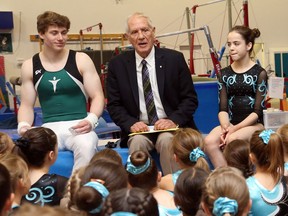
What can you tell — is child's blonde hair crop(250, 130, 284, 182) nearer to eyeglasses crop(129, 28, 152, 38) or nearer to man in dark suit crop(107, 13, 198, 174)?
man in dark suit crop(107, 13, 198, 174)

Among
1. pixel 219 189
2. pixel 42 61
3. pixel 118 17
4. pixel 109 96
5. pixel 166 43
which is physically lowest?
pixel 219 189

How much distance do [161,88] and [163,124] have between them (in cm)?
31

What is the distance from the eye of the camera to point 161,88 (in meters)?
2.76

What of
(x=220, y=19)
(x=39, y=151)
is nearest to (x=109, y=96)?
(x=39, y=151)

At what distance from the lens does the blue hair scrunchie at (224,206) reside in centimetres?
133

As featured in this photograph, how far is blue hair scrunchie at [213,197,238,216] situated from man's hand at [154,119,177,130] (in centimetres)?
121

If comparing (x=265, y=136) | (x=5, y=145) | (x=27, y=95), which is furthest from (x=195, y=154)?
(x=27, y=95)

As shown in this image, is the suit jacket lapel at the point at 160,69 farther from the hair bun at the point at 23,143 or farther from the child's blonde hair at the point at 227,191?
the child's blonde hair at the point at 227,191

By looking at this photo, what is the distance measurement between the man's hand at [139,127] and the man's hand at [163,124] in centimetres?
7

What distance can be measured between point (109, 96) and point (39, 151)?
918 millimetres

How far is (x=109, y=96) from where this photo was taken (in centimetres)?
286

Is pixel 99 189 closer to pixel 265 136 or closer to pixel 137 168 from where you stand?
pixel 137 168

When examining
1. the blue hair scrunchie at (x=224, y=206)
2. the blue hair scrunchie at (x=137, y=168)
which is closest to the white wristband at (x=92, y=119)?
the blue hair scrunchie at (x=137, y=168)

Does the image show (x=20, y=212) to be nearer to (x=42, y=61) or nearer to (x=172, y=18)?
(x=42, y=61)
